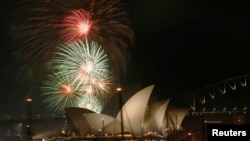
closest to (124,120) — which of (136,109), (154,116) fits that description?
(136,109)

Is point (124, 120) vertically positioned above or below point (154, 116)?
below

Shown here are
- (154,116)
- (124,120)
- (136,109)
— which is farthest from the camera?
(154,116)

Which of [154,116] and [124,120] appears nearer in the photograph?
[124,120]

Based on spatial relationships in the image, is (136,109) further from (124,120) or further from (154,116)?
(154,116)

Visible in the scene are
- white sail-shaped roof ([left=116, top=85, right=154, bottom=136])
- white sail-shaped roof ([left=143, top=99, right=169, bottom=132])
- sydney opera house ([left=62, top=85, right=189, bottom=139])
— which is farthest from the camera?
white sail-shaped roof ([left=143, top=99, right=169, bottom=132])

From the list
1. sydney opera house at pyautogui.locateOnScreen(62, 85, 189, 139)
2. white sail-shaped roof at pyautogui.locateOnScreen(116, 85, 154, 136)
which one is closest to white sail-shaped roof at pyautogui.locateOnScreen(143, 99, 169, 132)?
sydney opera house at pyautogui.locateOnScreen(62, 85, 189, 139)

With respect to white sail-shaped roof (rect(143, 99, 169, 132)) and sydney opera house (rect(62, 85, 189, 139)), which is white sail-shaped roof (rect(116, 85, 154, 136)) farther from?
white sail-shaped roof (rect(143, 99, 169, 132))

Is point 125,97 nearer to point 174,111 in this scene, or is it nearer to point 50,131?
point 174,111
